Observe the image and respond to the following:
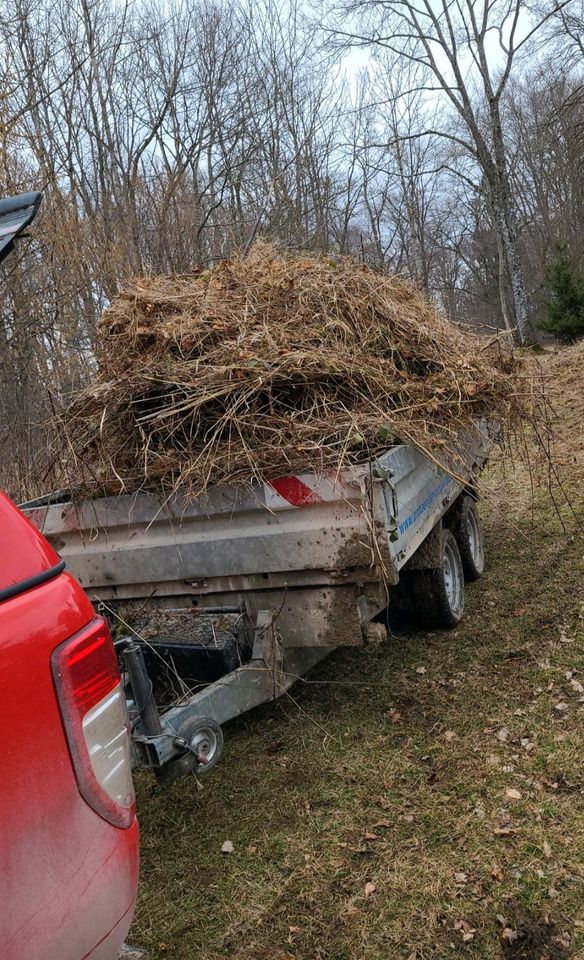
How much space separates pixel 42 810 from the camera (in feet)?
4.29

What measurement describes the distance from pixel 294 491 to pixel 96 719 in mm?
1738

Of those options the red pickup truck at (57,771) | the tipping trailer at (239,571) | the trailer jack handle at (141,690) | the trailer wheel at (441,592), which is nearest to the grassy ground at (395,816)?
the trailer wheel at (441,592)

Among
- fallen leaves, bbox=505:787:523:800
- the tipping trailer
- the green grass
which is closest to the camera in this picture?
the green grass

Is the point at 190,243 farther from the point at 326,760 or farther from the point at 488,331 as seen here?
the point at 326,760

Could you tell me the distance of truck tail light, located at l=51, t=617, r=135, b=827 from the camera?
55.0 inches

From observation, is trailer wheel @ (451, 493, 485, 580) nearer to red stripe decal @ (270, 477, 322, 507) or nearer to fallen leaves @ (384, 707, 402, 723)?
fallen leaves @ (384, 707, 402, 723)

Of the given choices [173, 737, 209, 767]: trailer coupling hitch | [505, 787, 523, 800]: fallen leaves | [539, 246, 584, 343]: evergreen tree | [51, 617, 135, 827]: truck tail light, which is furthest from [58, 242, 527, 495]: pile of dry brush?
[539, 246, 584, 343]: evergreen tree

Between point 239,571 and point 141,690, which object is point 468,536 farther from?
point 141,690

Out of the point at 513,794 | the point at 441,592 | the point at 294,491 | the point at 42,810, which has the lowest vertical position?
the point at 513,794

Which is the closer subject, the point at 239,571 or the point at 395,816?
the point at 395,816

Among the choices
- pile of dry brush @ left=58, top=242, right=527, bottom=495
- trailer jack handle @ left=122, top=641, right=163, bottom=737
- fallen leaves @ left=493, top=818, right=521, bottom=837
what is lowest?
fallen leaves @ left=493, top=818, right=521, bottom=837

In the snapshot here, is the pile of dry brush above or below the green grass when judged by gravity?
above

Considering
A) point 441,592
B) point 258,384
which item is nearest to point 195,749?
point 258,384

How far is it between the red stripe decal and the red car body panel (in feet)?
5.41
